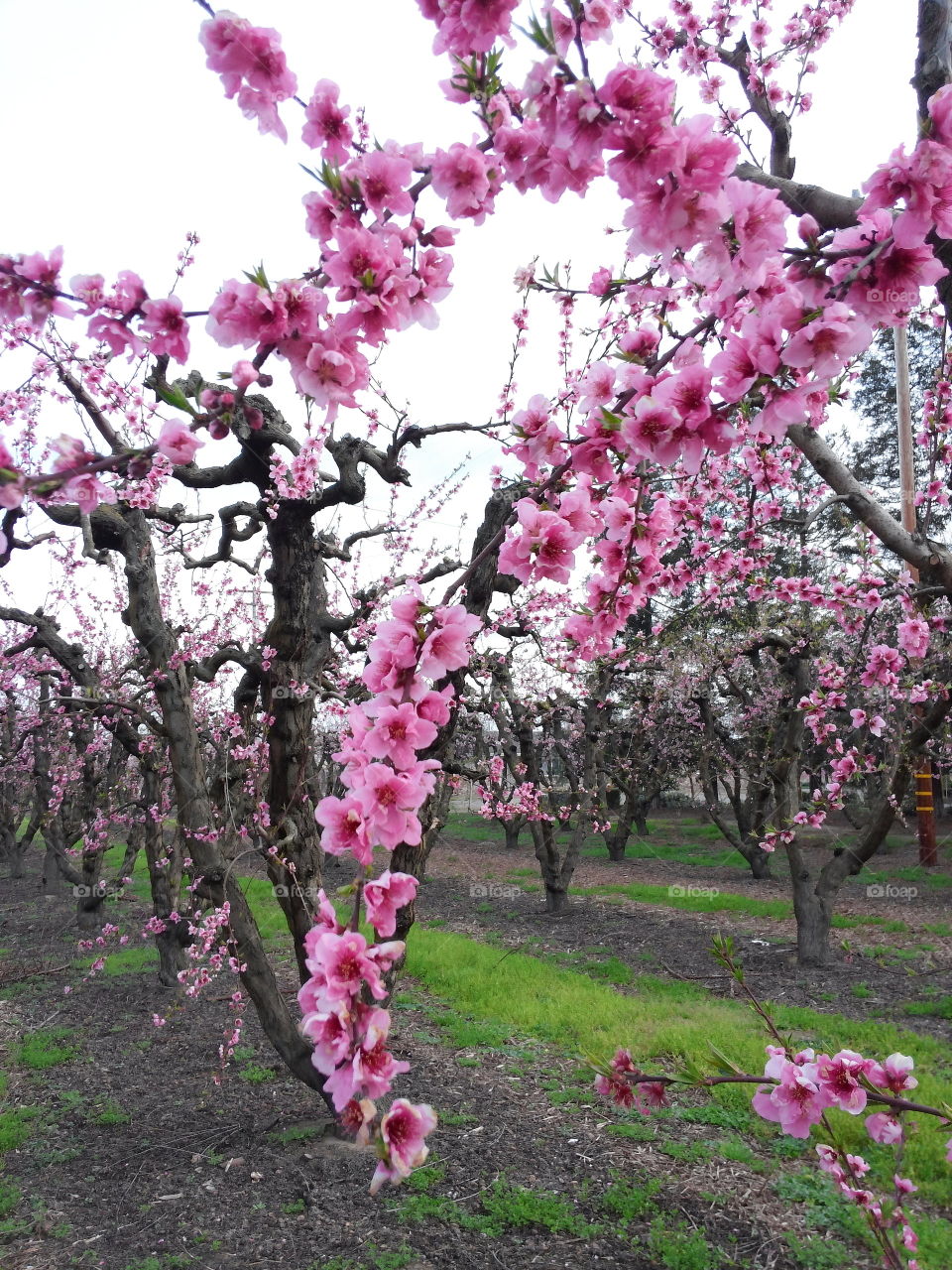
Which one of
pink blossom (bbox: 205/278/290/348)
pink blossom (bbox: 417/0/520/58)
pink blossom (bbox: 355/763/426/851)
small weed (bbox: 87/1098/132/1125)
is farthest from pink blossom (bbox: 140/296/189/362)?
small weed (bbox: 87/1098/132/1125)

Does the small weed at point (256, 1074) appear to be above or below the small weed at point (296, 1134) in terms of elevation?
below

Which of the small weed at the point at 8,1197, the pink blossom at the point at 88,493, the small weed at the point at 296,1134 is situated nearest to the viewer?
the pink blossom at the point at 88,493

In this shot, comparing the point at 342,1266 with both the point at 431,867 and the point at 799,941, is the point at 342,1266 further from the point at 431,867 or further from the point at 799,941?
the point at 431,867

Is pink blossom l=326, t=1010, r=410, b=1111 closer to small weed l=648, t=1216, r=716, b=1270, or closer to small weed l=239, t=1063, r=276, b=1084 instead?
small weed l=648, t=1216, r=716, b=1270

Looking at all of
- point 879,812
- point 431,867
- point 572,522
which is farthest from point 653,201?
point 431,867

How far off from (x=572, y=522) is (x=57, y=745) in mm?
13404

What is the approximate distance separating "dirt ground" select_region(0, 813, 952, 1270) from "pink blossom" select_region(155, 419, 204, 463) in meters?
3.37

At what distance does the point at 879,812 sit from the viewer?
681cm

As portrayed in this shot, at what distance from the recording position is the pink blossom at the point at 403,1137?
98 centimetres

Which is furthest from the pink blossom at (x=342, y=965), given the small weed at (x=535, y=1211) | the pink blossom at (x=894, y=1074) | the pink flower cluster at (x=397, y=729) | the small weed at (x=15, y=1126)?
the small weed at (x=15, y=1126)

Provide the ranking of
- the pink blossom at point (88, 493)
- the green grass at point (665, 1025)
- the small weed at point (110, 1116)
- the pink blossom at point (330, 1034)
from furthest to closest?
the small weed at point (110, 1116)
the green grass at point (665, 1025)
the pink blossom at point (88, 493)
the pink blossom at point (330, 1034)

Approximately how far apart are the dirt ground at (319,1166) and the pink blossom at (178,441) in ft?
A: 11.0

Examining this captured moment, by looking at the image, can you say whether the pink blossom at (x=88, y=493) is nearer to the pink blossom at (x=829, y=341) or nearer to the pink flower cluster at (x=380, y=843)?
the pink flower cluster at (x=380, y=843)

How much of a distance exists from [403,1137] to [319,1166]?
11.8 feet
